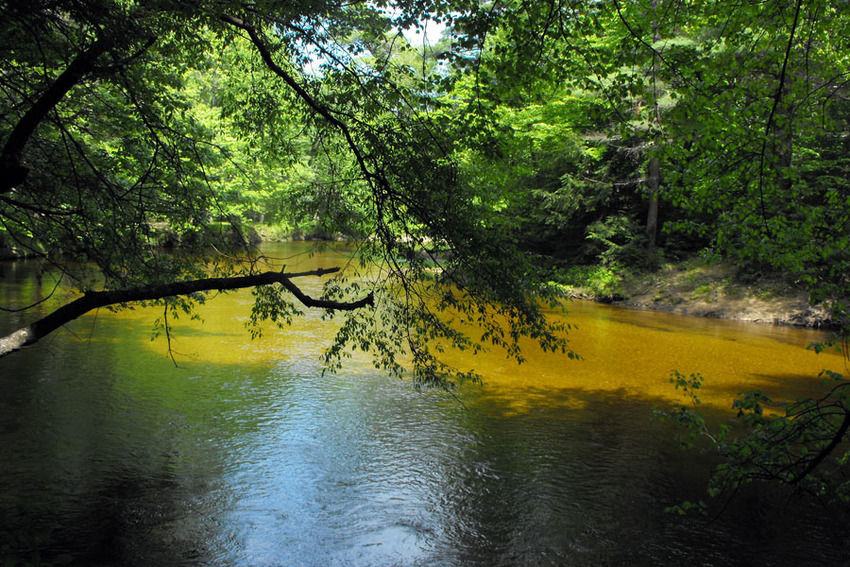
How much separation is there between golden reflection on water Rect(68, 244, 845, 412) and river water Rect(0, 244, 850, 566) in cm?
9

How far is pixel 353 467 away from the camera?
7.29 meters

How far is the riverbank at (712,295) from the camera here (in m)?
17.9

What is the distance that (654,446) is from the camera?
8.33 meters

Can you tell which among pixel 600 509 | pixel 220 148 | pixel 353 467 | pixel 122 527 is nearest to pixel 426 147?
pixel 220 148

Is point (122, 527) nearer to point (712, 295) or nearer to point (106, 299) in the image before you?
point (106, 299)

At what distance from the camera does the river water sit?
5.60 m

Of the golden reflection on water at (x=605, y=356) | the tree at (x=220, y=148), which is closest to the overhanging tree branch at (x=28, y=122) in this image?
the tree at (x=220, y=148)

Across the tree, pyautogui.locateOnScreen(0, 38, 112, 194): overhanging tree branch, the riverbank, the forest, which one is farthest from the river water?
the riverbank

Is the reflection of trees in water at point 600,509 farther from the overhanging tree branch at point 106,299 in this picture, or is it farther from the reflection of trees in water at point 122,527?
the overhanging tree branch at point 106,299

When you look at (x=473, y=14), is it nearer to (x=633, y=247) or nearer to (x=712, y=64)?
(x=712, y=64)

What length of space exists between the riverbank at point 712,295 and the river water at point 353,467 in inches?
242

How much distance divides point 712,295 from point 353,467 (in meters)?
16.2

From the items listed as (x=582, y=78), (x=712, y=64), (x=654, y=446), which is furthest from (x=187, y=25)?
(x=654, y=446)

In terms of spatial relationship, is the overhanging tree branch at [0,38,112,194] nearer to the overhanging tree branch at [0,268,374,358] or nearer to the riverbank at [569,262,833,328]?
the overhanging tree branch at [0,268,374,358]
